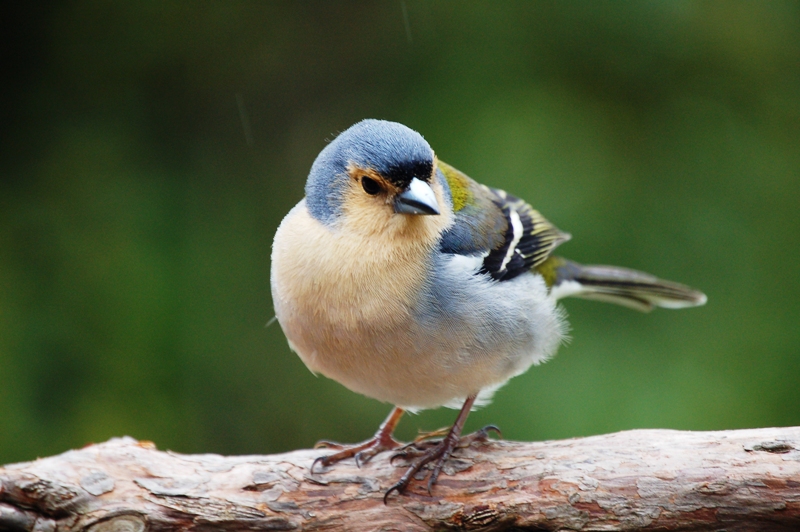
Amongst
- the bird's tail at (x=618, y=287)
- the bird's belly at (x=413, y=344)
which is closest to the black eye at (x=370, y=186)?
the bird's belly at (x=413, y=344)

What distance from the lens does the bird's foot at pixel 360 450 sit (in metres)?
2.99

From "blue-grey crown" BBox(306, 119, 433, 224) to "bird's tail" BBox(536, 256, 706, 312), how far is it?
1277mm

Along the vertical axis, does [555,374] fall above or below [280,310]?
above

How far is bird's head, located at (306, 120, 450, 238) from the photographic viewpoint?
8.59 feet

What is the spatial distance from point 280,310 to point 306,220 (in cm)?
34

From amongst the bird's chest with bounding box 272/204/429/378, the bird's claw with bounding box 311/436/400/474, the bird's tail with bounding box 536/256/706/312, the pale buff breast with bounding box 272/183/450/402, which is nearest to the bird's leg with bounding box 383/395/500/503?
the bird's claw with bounding box 311/436/400/474

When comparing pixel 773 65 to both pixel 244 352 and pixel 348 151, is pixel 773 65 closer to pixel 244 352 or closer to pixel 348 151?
pixel 348 151

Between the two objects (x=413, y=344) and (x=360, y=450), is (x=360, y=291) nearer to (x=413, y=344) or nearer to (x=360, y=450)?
(x=413, y=344)

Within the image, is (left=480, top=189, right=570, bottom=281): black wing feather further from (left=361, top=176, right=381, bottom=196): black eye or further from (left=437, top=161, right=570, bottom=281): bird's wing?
(left=361, top=176, right=381, bottom=196): black eye

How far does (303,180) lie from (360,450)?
6.82 feet

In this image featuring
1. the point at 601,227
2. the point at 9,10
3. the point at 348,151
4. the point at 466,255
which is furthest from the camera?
the point at 601,227

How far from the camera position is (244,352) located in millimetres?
4520

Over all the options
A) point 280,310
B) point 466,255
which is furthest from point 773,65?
point 280,310

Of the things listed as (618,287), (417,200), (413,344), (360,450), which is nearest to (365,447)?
(360,450)
